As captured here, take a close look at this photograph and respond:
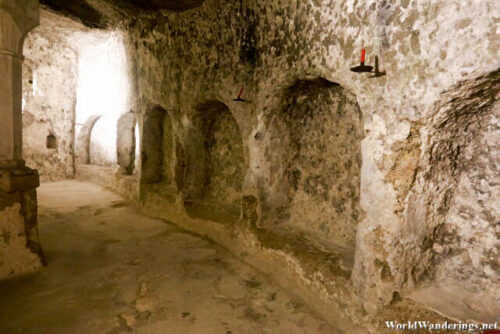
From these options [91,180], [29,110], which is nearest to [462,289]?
[91,180]

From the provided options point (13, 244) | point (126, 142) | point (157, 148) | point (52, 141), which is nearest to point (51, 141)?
point (52, 141)

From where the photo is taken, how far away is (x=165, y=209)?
5086 millimetres

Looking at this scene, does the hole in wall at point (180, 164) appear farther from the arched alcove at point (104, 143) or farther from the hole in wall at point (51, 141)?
the hole in wall at point (51, 141)

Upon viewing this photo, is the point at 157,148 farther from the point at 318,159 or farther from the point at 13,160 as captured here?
the point at 318,159

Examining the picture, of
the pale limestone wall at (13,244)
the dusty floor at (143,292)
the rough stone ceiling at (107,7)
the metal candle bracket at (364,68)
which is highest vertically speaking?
the rough stone ceiling at (107,7)

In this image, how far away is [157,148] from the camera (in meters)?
5.89

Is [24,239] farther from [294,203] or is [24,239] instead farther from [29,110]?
[29,110]

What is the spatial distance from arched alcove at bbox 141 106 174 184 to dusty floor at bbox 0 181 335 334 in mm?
1564

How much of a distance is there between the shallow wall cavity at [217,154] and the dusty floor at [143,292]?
0.77 meters

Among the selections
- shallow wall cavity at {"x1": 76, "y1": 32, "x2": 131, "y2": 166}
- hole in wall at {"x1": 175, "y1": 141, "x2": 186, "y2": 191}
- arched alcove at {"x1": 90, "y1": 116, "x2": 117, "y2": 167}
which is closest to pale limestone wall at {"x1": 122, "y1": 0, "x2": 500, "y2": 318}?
hole in wall at {"x1": 175, "y1": 141, "x2": 186, "y2": 191}

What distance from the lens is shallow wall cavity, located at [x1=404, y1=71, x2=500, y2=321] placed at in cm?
196

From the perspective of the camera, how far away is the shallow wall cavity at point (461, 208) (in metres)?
1.96

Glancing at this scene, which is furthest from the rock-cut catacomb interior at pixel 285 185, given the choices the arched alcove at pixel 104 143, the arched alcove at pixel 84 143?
the arched alcove at pixel 84 143

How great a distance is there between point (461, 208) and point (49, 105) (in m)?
9.21
